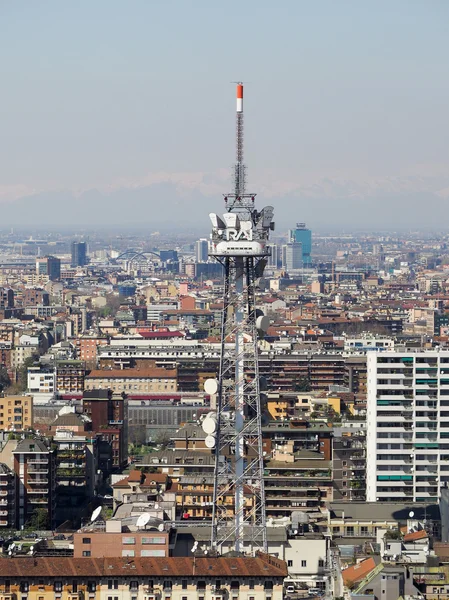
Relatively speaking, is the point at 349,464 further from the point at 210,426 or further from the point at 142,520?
the point at 210,426

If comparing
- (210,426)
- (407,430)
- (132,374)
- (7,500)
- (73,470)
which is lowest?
(132,374)

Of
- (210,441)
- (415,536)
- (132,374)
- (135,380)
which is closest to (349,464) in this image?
(415,536)

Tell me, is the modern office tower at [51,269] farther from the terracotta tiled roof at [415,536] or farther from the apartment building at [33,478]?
the terracotta tiled roof at [415,536]

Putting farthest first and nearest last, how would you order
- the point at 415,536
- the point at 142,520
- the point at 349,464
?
the point at 349,464
the point at 415,536
the point at 142,520

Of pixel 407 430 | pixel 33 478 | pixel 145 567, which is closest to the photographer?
pixel 145 567

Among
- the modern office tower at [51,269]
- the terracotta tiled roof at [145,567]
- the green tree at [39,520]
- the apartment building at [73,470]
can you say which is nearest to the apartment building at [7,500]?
the green tree at [39,520]

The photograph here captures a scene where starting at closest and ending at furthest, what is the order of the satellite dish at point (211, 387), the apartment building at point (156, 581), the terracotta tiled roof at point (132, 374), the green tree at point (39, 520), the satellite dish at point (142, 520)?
the apartment building at point (156, 581) → the satellite dish at point (211, 387) → the satellite dish at point (142, 520) → the green tree at point (39, 520) → the terracotta tiled roof at point (132, 374)
